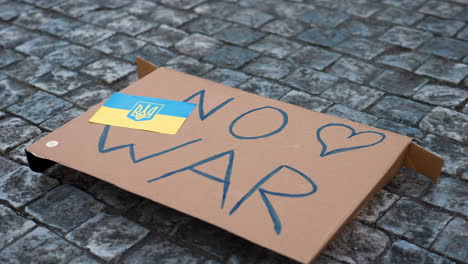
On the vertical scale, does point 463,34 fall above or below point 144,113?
below

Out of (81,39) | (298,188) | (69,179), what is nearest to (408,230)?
(298,188)

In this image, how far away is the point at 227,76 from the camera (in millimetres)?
3232

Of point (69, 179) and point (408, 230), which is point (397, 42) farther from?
point (69, 179)

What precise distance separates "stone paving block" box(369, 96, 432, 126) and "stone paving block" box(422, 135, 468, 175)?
0.17 meters

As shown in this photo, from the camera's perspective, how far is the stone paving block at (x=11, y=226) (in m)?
2.13

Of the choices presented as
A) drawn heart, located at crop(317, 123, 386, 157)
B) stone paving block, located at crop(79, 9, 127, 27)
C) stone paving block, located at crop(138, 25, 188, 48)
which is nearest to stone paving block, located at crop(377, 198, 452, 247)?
drawn heart, located at crop(317, 123, 386, 157)

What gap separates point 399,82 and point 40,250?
6.69 feet

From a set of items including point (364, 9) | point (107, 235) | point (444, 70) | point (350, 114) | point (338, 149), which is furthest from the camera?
point (364, 9)

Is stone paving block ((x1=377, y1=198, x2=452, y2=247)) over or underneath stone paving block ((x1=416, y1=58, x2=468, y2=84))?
underneath

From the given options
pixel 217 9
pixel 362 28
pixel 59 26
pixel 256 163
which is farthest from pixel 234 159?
pixel 59 26

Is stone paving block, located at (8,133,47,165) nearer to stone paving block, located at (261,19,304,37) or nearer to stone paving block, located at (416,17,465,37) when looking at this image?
stone paving block, located at (261,19,304,37)

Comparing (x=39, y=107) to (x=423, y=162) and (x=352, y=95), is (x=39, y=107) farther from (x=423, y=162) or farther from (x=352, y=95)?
(x=423, y=162)

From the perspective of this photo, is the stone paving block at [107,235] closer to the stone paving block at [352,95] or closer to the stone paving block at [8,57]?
the stone paving block at [352,95]

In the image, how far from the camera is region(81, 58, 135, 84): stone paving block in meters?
3.26
